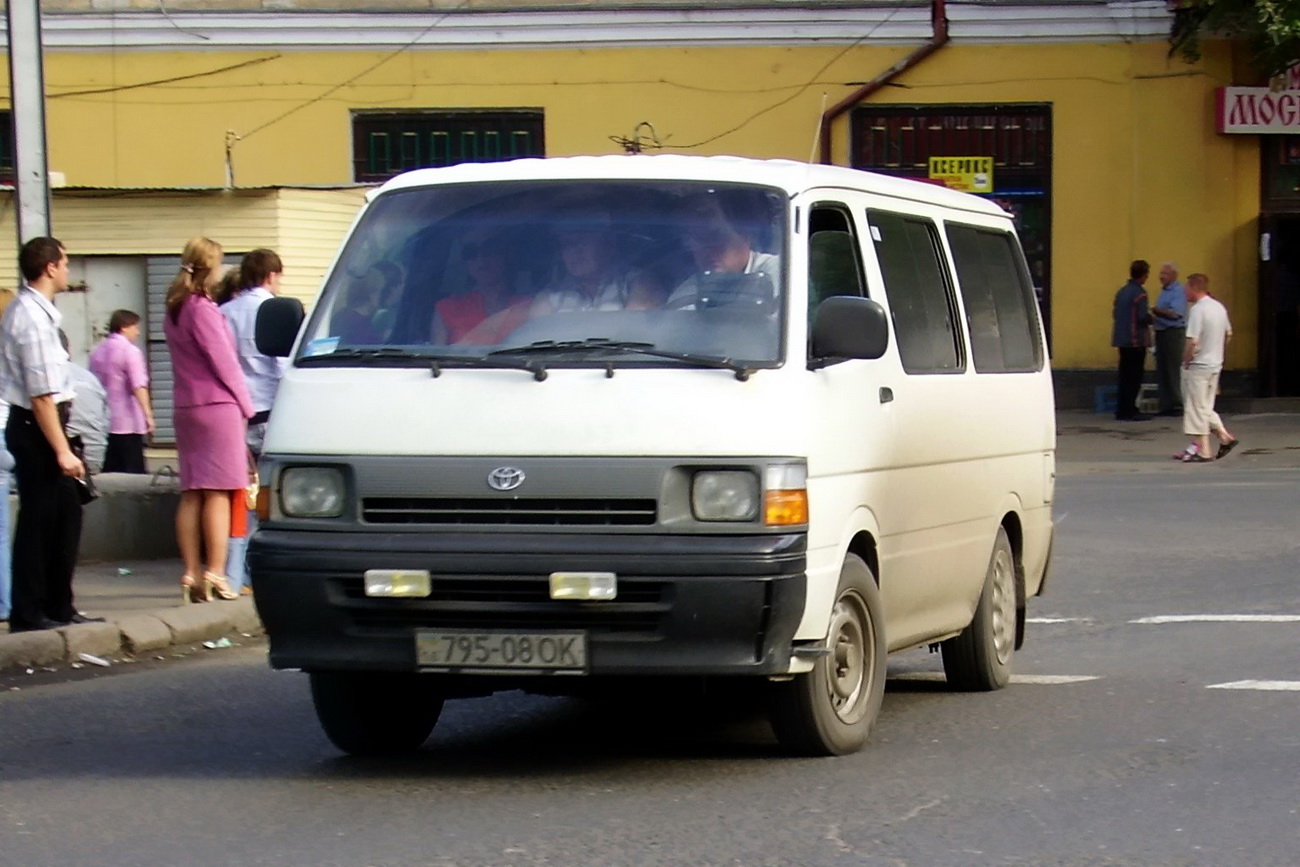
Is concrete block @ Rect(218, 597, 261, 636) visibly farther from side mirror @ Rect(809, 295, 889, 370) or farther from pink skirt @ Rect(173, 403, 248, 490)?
side mirror @ Rect(809, 295, 889, 370)

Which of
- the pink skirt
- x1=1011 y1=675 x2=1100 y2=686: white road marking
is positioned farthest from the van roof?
the pink skirt

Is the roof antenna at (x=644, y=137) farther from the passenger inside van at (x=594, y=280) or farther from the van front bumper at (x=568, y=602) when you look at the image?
the van front bumper at (x=568, y=602)

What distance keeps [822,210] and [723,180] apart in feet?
1.18

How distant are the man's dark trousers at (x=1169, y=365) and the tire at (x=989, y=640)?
1881 centimetres

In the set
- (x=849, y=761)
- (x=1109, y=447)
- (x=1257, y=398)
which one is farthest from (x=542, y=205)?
(x=1257, y=398)

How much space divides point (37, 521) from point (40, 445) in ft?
1.19

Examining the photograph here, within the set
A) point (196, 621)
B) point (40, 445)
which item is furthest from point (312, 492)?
point (196, 621)

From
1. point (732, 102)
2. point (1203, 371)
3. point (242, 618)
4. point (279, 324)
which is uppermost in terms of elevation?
point (732, 102)

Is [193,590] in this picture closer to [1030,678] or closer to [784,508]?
[1030,678]

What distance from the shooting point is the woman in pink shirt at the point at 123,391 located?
53.7ft

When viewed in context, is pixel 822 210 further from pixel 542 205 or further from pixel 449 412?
pixel 449 412

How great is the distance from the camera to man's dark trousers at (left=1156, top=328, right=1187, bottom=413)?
27266mm

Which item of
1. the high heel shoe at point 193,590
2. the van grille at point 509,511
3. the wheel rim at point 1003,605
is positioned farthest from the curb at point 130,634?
the wheel rim at point 1003,605

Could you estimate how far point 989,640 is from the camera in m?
8.80
